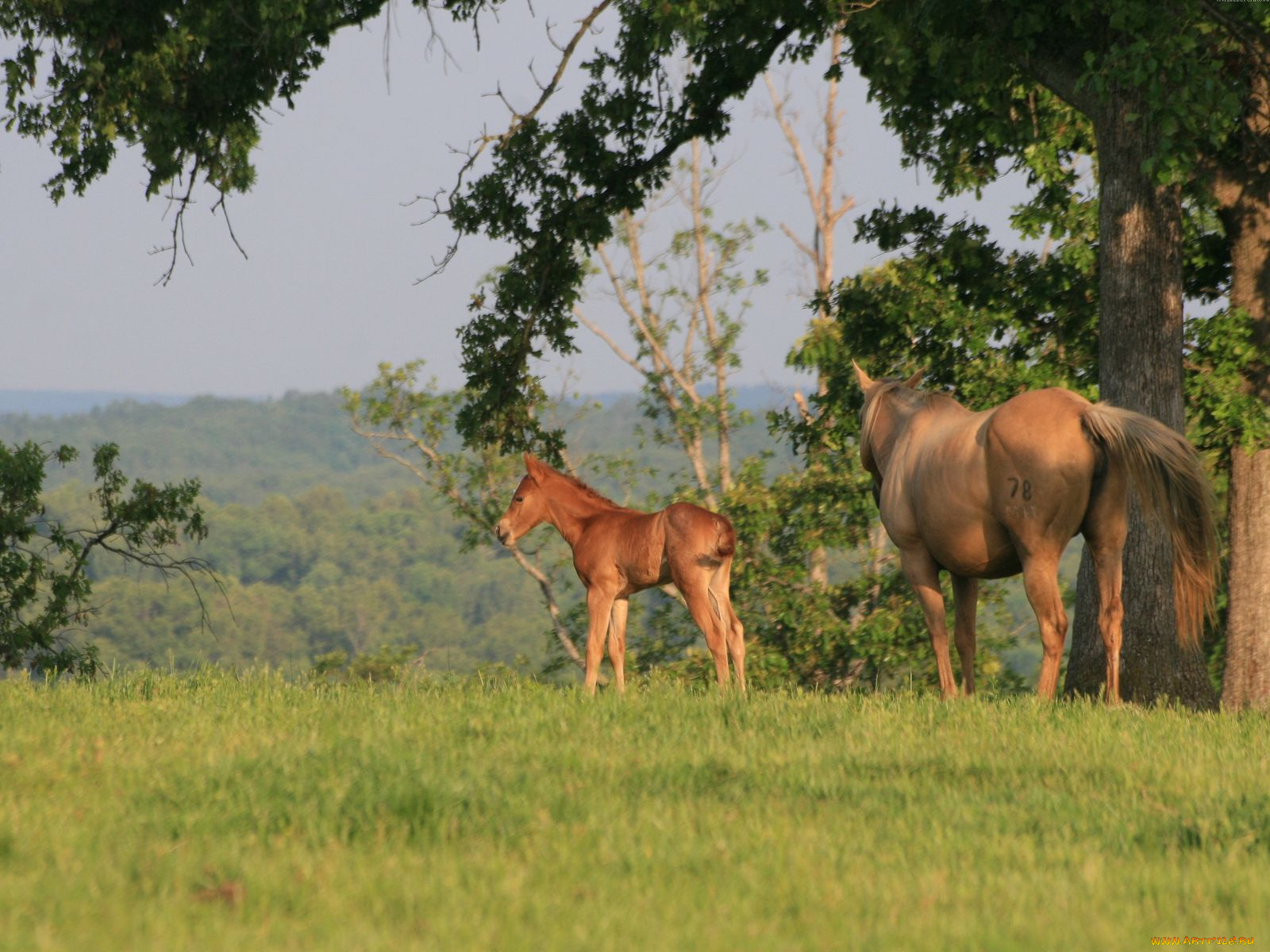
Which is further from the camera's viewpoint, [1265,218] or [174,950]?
[1265,218]

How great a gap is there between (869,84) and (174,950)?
40.6 ft

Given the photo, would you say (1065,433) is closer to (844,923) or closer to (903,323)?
(844,923)

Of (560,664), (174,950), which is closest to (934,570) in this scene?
(174,950)

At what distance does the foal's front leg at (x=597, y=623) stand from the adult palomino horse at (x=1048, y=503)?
260cm

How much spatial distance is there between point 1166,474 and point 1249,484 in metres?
6.06

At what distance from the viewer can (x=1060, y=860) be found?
19.1 feet

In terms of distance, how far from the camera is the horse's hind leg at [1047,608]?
33.4ft

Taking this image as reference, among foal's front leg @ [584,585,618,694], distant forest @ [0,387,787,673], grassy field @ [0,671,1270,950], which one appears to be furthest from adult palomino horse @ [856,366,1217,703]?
distant forest @ [0,387,787,673]

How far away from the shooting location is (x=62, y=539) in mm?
22406

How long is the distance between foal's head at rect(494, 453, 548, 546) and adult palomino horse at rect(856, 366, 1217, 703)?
335 centimetres

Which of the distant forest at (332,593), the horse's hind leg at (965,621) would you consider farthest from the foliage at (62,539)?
the distant forest at (332,593)

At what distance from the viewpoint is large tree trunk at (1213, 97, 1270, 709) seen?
14570 mm

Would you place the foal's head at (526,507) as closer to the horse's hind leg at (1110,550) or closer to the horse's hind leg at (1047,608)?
the horse's hind leg at (1047,608)

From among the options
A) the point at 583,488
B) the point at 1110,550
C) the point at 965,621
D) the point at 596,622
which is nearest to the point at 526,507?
the point at 583,488
